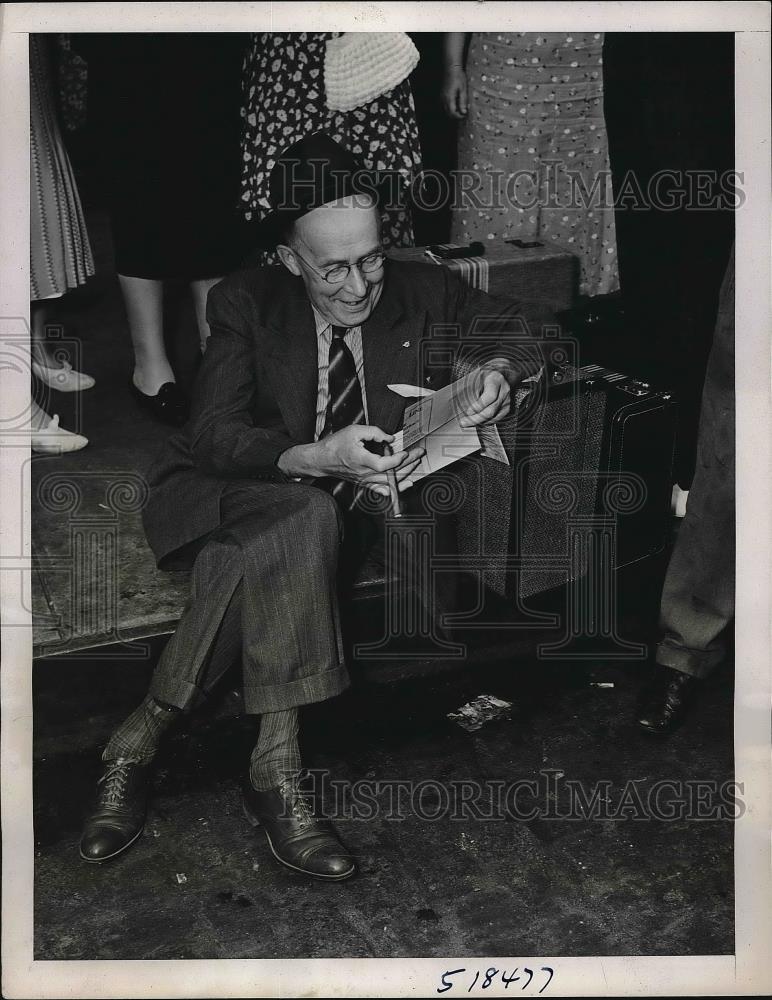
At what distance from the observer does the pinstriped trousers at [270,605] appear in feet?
9.09

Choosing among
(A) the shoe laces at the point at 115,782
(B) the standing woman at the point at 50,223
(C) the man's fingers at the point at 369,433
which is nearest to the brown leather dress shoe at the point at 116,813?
(A) the shoe laces at the point at 115,782

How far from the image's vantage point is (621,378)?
134 inches

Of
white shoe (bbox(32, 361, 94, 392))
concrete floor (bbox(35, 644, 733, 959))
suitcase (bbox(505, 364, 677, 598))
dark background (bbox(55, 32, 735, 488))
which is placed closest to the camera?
concrete floor (bbox(35, 644, 733, 959))

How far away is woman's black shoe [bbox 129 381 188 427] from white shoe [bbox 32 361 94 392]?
30 cm

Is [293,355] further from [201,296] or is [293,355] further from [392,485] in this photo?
[201,296]

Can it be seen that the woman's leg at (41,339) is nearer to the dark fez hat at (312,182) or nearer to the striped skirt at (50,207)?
the striped skirt at (50,207)

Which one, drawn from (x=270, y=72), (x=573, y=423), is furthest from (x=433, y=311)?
(x=270, y=72)

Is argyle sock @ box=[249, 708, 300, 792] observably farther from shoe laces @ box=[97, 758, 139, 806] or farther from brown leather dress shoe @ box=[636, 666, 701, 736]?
brown leather dress shoe @ box=[636, 666, 701, 736]

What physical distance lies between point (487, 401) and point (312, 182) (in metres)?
0.68

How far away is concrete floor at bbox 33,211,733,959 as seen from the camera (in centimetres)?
267

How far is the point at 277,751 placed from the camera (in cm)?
287

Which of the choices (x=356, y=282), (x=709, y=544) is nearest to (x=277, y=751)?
(x=356, y=282)

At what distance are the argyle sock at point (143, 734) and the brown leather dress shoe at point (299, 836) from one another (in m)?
0.29

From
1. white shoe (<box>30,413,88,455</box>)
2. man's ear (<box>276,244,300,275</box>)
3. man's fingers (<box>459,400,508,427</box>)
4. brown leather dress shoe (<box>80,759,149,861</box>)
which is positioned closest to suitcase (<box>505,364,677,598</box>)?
man's fingers (<box>459,400,508,427</box>)
